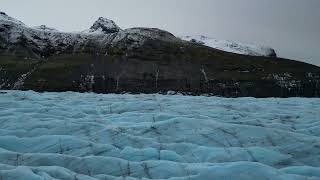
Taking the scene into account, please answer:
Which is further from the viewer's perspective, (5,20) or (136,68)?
(5,20)

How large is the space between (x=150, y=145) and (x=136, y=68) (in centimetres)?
3407

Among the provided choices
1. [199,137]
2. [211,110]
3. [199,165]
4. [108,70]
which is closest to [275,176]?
[199,165]

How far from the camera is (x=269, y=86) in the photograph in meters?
41.5

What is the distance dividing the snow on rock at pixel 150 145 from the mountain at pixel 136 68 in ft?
74.8

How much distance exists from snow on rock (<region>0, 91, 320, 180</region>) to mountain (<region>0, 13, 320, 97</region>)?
74.8 feet

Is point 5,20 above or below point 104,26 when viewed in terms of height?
below

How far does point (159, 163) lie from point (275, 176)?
7.43 feet

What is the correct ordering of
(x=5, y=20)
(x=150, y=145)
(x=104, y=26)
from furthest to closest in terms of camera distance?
(x=104, y=26), (x=5, y=20), (x=150, y=145)

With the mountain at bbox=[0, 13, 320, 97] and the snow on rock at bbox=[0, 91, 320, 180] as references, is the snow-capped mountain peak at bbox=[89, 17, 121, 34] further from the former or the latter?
the snow on rock at bbox=[0, 91, 320, 180]

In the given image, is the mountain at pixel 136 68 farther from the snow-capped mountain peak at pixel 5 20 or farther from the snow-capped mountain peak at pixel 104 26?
the snow-capped mountain peak at pixel 104 26

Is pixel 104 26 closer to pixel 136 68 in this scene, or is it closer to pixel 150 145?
pixel 136 68

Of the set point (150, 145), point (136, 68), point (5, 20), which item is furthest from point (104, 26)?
point (150, 145)

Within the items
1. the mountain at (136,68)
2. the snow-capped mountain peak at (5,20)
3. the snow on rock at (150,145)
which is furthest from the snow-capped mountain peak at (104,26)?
the snow on rock at (150,145)

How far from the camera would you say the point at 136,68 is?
44969 millimetres
